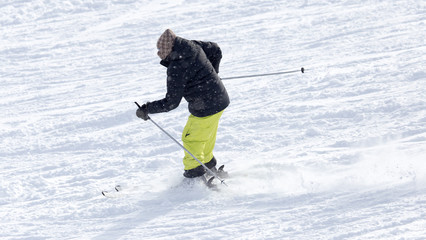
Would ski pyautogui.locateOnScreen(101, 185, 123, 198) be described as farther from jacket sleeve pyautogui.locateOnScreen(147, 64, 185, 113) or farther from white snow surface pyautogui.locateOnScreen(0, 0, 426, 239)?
jacket sleeve pyautogui.locateOnScreen(147, 64, 185, 113)

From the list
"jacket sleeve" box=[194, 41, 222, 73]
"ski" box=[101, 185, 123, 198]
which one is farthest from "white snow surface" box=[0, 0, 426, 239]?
"jacket sleeve" box=[194, 41, 222, 73]

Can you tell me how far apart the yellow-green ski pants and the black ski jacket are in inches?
2.9

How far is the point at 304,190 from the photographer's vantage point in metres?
4.23

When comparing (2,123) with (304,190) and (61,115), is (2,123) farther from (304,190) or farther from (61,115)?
(304,190)

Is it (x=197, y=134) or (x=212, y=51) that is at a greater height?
(x=212, y=51)

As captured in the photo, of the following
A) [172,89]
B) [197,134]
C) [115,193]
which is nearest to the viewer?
[172,89]

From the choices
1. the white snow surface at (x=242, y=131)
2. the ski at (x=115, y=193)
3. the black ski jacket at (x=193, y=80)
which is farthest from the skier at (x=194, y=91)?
the ski at (x=115, y=193)

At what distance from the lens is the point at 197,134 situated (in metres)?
4.44

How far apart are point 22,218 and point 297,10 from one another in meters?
7.63

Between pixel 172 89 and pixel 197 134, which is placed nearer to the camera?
pixel 172 89

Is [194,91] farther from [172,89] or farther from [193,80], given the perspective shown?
[172,89]

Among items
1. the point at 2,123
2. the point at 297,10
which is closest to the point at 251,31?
the point at 297,10

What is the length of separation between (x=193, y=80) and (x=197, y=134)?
1.69ft

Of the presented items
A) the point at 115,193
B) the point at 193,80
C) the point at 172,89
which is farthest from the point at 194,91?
the point at 115,193
